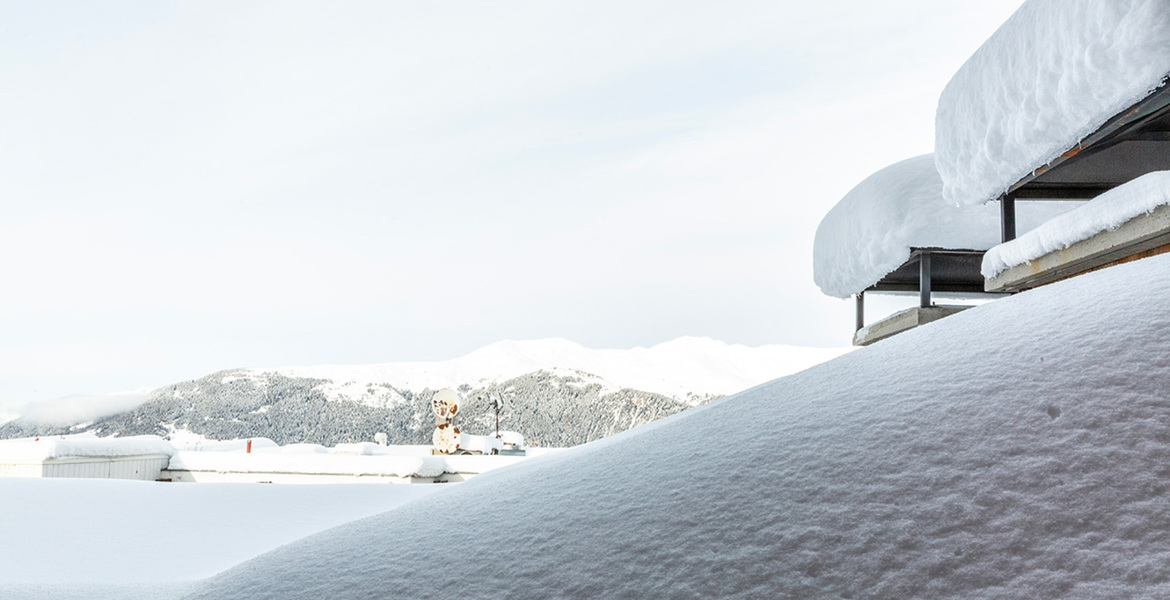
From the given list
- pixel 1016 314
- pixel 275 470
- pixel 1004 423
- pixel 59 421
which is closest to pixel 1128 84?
pixel 1016 314

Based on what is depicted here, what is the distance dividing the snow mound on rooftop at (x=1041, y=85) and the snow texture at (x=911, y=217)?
98cm

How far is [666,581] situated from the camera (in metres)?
1.12

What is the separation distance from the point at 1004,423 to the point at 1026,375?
21cm

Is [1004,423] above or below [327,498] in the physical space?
above

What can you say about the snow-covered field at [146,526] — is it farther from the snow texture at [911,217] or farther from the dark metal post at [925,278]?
the dark metal post at [925,278]

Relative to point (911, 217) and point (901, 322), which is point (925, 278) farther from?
point (911, 217)

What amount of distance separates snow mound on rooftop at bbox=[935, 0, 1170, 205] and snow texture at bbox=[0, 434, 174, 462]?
1003 centimetres

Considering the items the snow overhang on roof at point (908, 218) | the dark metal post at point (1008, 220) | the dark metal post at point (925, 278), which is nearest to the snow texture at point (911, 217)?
the snow overhang on roof at point (908, 218)

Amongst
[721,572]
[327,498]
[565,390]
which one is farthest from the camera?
[565,390]

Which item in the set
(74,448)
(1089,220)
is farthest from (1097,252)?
(74,448)

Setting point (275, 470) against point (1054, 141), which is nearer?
point (1054, 141)

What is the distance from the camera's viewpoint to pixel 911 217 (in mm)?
6008

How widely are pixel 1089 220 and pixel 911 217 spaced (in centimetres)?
189

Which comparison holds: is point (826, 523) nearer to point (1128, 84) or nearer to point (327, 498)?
point (1128, 84)
